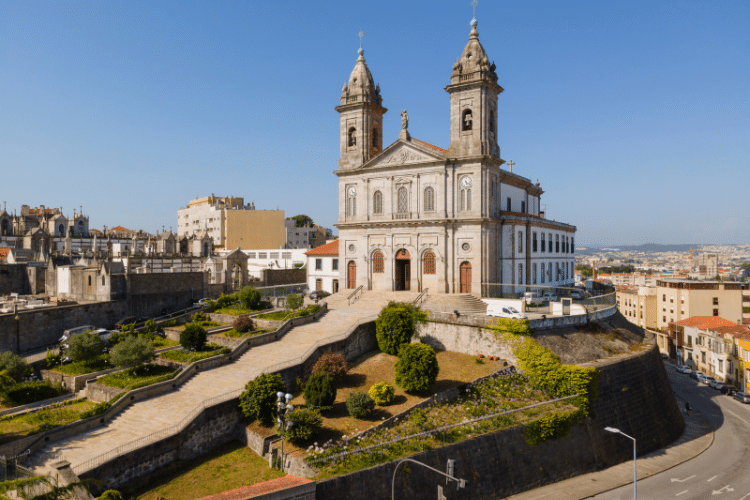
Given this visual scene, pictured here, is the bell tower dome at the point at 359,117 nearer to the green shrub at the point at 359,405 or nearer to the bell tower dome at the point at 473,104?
the bell tower dome at the point at 473,104

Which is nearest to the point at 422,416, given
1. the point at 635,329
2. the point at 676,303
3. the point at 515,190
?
the point at 635,329

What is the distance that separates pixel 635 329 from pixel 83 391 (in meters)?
38.6

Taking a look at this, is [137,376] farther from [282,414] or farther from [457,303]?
[457,303]

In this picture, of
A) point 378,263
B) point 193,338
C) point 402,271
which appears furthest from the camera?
point 378,263

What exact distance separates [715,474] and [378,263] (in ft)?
90.6

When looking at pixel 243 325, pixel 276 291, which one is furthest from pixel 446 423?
pixel 276 291

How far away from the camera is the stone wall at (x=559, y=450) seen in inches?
862

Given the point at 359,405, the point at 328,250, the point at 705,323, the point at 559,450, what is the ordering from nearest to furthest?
1. the point at 359,405
2. the point at 559,450
3. the point at 328,250
4. the point at 705,323

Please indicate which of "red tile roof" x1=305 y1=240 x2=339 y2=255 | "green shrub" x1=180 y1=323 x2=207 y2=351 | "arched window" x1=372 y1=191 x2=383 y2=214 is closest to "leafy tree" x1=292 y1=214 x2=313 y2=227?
"red tile roof" x1=305 y1=240 x2=339 y2=255

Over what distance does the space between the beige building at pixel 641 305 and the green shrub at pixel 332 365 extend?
67.4 m

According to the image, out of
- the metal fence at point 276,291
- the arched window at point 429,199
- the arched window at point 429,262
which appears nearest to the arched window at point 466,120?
the arched window at point 429,199

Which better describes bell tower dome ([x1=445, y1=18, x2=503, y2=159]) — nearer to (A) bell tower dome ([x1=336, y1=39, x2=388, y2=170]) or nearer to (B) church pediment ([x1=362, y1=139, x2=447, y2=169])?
(B) church pediment ([x1=362, y1=139, x2=447, y2=169])

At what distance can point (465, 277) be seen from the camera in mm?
41406

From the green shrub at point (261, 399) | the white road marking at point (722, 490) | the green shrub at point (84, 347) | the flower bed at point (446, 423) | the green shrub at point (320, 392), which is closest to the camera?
the flower bed at point (446, 423)
